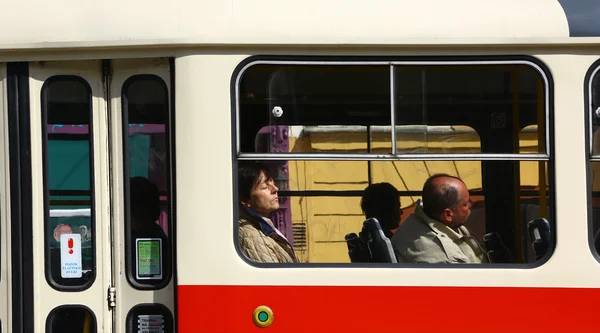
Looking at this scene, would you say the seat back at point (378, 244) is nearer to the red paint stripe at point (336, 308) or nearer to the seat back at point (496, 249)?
the red paint stripe at point (336, 308)

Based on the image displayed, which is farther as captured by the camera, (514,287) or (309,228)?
(309,228)

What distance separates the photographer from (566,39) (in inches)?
159

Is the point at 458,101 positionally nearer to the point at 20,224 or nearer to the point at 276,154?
the point at 276,154

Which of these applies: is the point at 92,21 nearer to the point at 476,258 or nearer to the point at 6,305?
the point at 6,305

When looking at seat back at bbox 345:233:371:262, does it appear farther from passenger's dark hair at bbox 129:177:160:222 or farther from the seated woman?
passenger's dark hair at bbox 129:177:160:222

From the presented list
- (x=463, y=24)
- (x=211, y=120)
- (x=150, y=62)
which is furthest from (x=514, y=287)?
(x=150, y=62)

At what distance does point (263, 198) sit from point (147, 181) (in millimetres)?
569

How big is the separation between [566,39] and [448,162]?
2.63 feet

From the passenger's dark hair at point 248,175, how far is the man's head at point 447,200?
83cm

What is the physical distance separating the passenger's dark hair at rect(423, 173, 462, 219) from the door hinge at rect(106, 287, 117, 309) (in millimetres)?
1571

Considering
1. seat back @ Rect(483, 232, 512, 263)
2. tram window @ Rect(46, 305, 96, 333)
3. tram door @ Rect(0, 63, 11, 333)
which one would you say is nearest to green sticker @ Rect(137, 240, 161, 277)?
tram window @ Rect(46, 305, 96, 333)

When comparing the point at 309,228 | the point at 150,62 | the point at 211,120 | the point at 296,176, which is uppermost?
the point at 150,62

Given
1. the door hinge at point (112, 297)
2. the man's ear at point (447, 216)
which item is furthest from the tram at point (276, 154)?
the man's ear at point (447, 216)

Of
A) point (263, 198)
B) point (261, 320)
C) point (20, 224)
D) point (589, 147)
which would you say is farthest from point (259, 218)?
point (589, 147)
